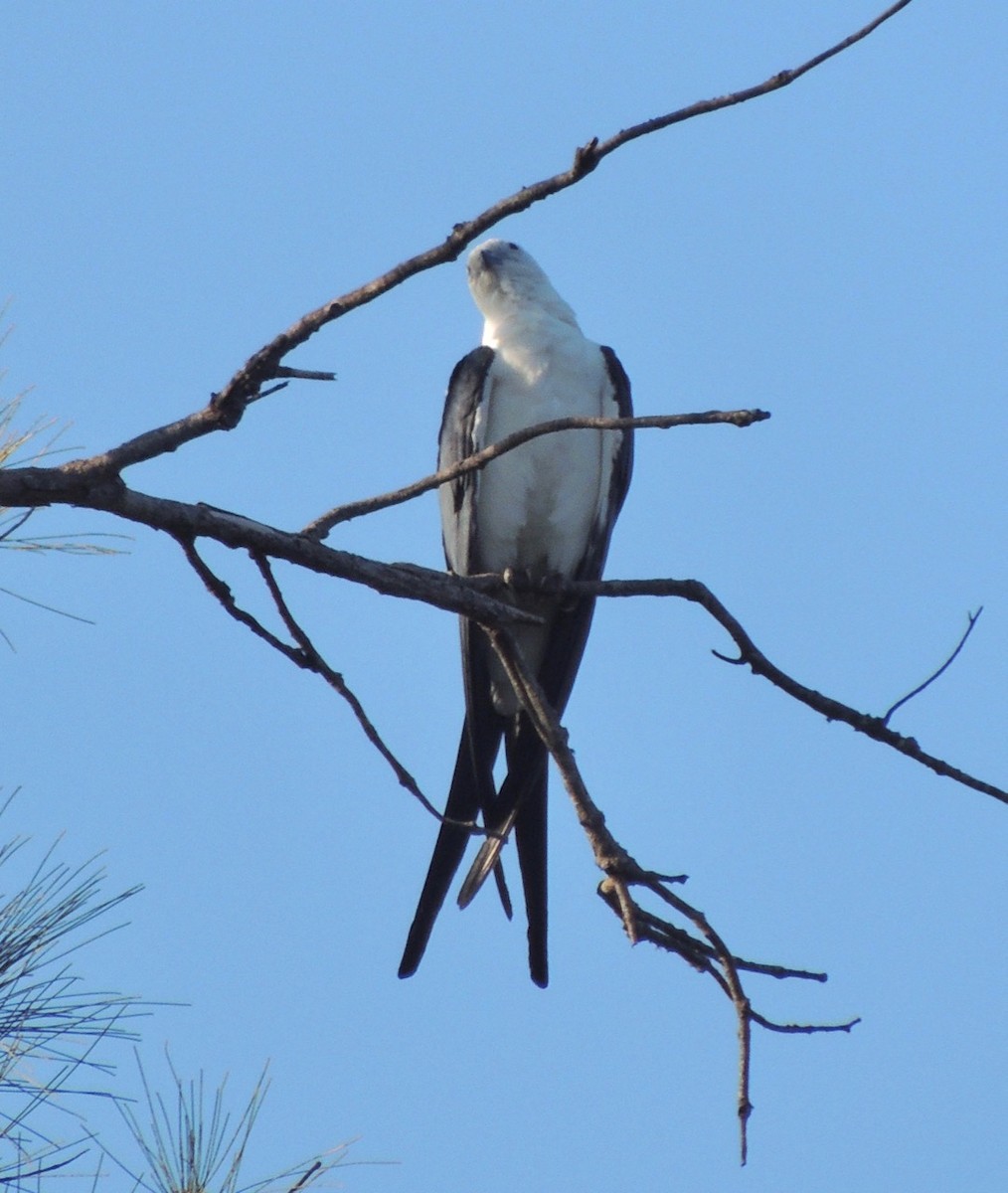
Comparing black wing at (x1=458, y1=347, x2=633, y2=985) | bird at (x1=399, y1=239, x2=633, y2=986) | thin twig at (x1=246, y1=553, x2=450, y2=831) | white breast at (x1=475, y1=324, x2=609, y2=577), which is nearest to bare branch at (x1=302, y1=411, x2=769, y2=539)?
thin twig at (x1=246, y1=553, x2=450, y2=831)

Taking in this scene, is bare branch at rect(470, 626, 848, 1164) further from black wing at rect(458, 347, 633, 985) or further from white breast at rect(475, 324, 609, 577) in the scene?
white breast at rect(475, 324, 609, 577)

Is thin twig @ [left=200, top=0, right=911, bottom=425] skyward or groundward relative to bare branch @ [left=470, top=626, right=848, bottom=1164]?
skyward

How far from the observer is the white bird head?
5.03m

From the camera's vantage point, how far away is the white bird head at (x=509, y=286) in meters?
5.03

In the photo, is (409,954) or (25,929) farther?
(409,954)

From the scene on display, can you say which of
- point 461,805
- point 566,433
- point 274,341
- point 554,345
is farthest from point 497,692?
point 274,341

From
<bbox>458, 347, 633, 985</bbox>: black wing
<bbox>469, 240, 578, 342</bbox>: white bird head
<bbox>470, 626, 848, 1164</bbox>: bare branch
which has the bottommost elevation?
<bbox>470, 626, 848, 1164</bbox>: bare branch

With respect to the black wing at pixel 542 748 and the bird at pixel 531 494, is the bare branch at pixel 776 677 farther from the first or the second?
the bird at pixel 531 494

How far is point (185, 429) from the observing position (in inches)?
86.3

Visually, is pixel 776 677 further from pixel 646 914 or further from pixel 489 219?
pixel 489 219

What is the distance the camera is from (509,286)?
5.14 metres

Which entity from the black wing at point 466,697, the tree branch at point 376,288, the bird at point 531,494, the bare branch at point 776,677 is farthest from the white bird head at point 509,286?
the tree branch at point 376,288

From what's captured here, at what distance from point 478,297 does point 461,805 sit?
217 centimetres

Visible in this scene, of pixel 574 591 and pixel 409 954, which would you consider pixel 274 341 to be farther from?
pixel 409 954
